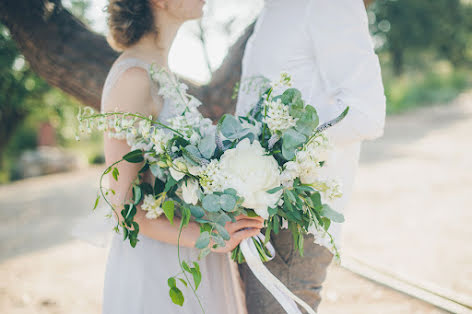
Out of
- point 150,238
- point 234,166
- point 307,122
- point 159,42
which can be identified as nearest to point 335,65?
point 307,122

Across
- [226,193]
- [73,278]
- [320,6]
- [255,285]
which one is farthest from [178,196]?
[73,278]

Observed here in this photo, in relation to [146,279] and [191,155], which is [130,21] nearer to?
[191,155]

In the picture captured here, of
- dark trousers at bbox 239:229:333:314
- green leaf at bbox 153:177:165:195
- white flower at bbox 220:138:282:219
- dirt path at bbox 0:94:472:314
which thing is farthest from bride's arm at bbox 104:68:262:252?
dirt path at bbox 0:94:472:314

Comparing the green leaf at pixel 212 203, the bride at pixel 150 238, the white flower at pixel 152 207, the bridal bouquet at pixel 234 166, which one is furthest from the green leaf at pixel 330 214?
the white flower at pixel 152 207

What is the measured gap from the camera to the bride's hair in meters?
1.73

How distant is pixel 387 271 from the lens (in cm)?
374

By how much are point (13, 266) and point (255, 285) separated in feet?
13.7

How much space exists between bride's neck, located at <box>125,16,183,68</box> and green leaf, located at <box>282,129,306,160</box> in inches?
27.9

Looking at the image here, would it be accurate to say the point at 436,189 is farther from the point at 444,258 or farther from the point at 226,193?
the point at 226,193

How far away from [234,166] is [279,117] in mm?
225

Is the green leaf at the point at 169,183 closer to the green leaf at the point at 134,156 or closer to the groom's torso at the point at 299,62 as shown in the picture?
the green leaf at the point at 134,156

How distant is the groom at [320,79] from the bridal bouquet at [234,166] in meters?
0.27

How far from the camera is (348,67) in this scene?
162cm

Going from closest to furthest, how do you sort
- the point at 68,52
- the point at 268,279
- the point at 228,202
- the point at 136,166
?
the point at 228,202, the point at 268,279, the point at 136,166, the point at 68,52
